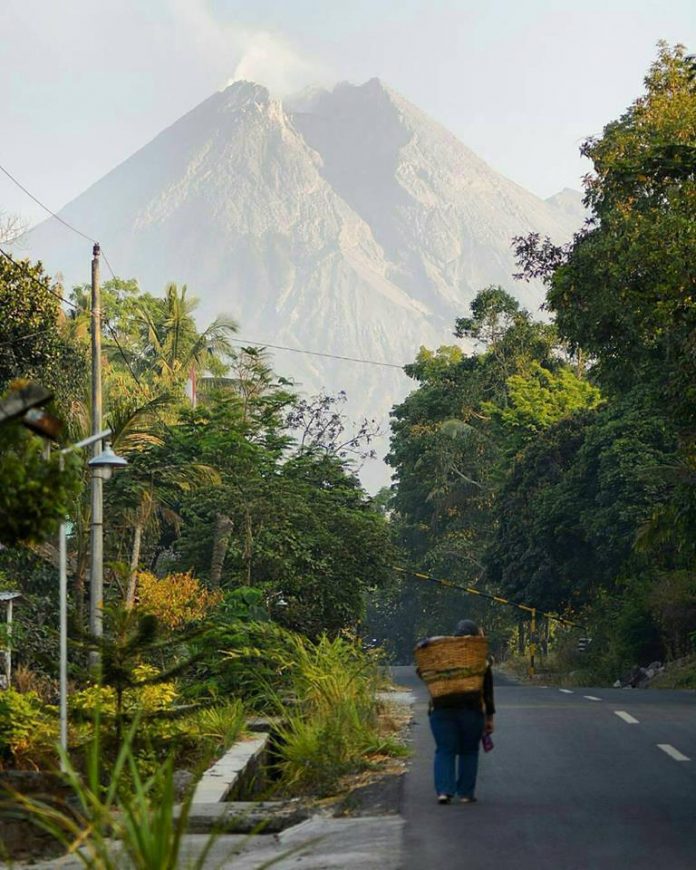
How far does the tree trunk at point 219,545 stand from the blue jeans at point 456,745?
2294cm

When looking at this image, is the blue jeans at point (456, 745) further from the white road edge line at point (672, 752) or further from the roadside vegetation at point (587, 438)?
the roadside vegetation at point (587, 438)

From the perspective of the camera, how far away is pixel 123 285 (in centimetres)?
7994

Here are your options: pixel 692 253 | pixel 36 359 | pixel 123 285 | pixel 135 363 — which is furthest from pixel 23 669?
pixel 123 285

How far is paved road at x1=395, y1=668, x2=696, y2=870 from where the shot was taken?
1067cm

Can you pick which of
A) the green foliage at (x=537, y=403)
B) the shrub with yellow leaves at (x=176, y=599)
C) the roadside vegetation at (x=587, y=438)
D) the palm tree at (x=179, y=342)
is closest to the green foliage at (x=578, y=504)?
the roadside vegetation at (x=587, y=438)

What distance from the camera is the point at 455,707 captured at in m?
13.5

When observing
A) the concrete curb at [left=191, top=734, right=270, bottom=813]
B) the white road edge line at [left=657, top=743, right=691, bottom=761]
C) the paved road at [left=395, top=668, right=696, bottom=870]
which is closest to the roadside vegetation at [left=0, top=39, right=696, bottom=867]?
the concrete curb at [left=191, top=734, right=270, bottom=813]

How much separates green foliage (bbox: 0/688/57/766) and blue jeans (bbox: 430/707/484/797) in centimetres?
416

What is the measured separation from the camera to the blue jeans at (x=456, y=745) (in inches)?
530

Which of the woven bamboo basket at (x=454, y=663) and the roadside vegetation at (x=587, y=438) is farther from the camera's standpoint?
→ the roadside vegetation at (x=587, y=438)

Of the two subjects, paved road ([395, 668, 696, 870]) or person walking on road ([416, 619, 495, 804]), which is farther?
person walking on road ([416, 619, 495, 804])

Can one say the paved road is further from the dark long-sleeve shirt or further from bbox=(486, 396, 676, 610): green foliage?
bbox=(486, 396, 676, 610): green foliage

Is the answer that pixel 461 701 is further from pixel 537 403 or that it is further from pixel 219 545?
pixel 537 403

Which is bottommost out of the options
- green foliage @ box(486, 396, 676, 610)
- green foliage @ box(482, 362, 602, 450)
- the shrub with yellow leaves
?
the shrub with yellow leaves
